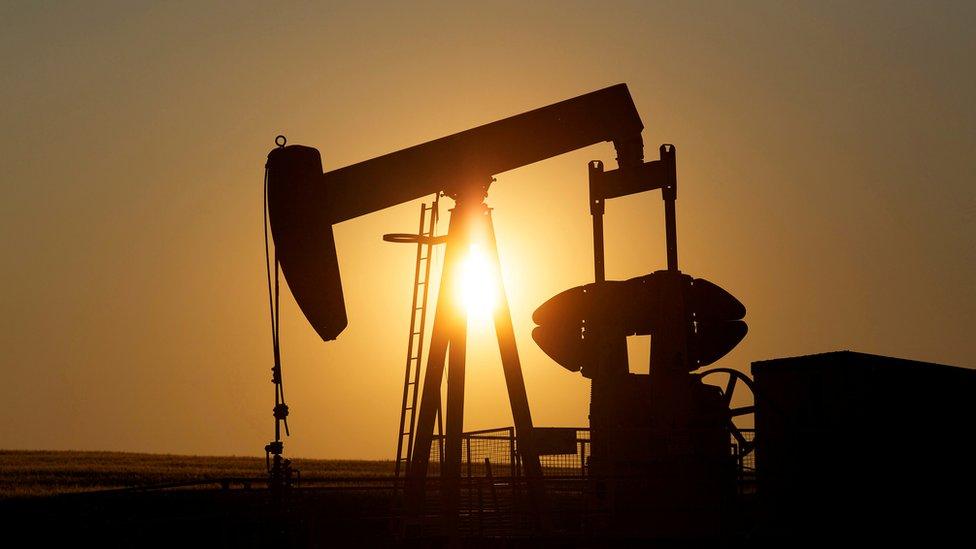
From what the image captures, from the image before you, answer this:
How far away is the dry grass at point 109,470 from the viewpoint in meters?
30.7

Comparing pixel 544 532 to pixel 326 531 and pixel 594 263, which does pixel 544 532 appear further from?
pixel 326 531

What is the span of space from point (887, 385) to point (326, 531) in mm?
10178

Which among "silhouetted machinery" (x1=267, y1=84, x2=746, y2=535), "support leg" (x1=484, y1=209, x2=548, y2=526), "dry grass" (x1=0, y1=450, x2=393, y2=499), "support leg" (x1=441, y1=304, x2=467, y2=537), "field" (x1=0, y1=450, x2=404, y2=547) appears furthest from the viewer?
"dry grass" (x1=0, y1=450, x2=393, y2=499)

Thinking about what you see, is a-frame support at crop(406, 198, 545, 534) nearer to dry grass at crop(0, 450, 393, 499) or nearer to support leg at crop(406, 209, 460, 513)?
support leg at crop(406, 209, 460, 513)

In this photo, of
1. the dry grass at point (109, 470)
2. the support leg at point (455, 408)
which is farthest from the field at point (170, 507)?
the support leg at point (455, 408)

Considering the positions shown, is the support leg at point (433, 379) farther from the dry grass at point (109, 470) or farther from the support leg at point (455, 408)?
the dry grass at point (109, 470)

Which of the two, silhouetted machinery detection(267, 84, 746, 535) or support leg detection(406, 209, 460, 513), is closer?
silhouetted machinery detection(267, 84, 746, 535)

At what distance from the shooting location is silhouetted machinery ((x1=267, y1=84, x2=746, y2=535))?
14305mm

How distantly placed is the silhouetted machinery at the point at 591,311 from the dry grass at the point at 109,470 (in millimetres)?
11019

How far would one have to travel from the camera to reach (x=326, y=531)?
19938 mm

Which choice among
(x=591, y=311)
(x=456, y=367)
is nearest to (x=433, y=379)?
(x=456, y=367)

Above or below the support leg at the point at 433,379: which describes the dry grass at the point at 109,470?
below

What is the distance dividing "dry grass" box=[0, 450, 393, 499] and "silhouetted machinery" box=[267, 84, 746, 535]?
1102cm

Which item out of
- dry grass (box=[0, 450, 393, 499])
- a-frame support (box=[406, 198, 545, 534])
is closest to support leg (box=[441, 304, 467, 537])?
a-frame support (box=[406, 198, 545, 534])
